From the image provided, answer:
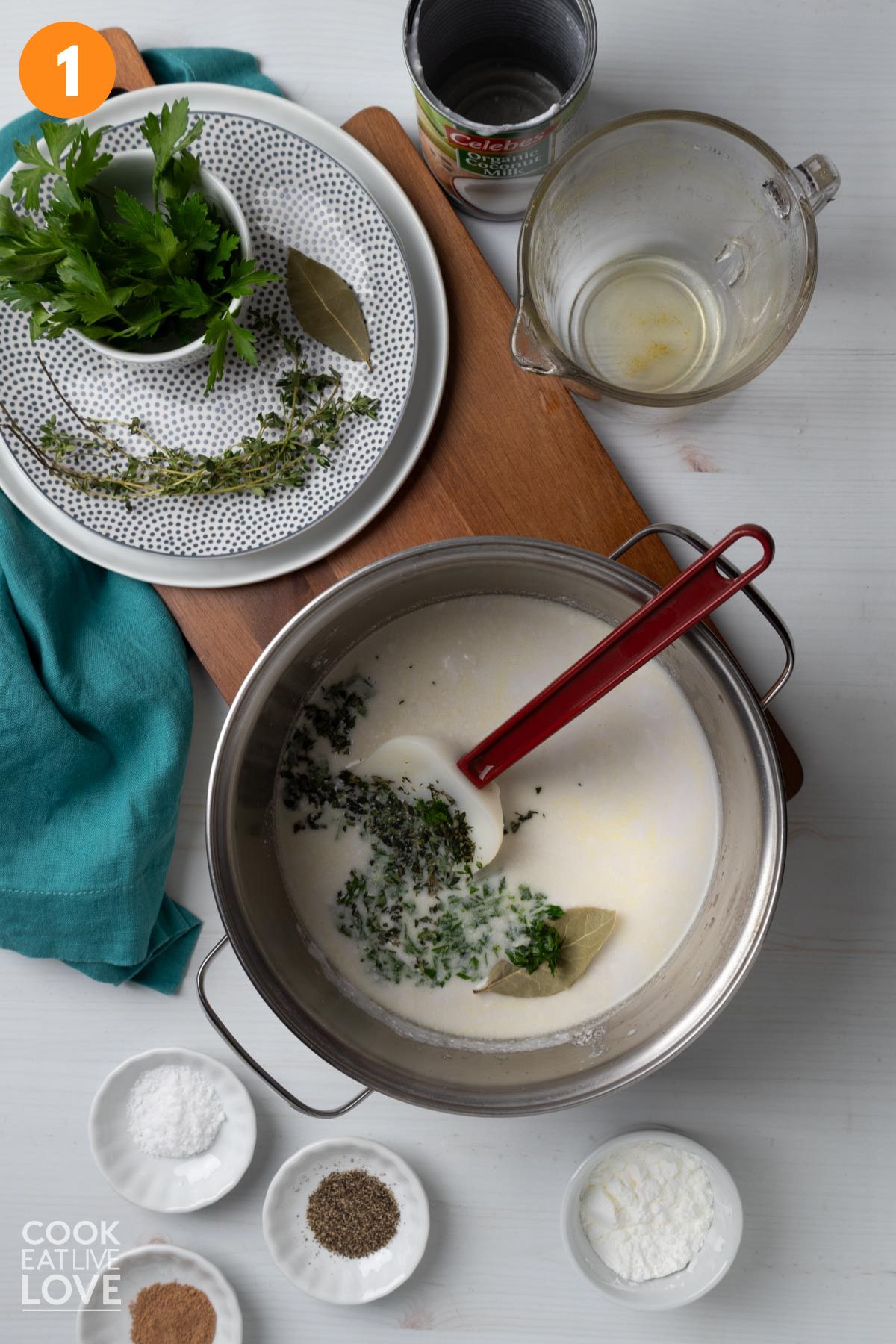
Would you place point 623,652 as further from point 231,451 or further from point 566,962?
point 231,451

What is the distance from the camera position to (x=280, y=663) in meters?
0.97

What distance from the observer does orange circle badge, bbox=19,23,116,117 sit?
42.9 inches

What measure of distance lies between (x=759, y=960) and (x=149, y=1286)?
834 mm

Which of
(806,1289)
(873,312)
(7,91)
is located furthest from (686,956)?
(7,91)

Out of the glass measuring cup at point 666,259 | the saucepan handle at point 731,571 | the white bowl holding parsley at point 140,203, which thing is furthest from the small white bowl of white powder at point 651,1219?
the white bowl holding parsley at point 140,203

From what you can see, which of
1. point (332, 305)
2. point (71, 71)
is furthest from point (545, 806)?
point (71, 71)

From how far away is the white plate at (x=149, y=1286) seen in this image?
1.18m

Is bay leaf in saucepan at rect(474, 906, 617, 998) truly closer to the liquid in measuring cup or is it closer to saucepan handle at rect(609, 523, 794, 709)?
saucepan handle at rect(609, 523, 794, 709)

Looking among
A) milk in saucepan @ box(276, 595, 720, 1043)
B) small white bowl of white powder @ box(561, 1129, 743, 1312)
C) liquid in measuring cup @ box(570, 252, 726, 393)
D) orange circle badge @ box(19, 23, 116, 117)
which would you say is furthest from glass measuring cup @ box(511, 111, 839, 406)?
small white bowl of white powder @ box(561, 1129, 743, 1312)

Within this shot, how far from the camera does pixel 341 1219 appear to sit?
1172mm

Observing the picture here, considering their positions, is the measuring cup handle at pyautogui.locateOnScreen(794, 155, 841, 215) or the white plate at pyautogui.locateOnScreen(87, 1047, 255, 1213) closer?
the measuring cup handle at pyautogui.locateOnScreen(794, 155, 841, 215)

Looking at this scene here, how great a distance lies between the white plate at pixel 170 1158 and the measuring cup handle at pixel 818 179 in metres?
1.14

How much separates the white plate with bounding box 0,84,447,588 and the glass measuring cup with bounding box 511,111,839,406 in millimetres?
141

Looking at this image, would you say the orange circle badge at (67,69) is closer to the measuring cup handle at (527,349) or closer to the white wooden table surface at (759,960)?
the white wooden table surface at (759,960)
